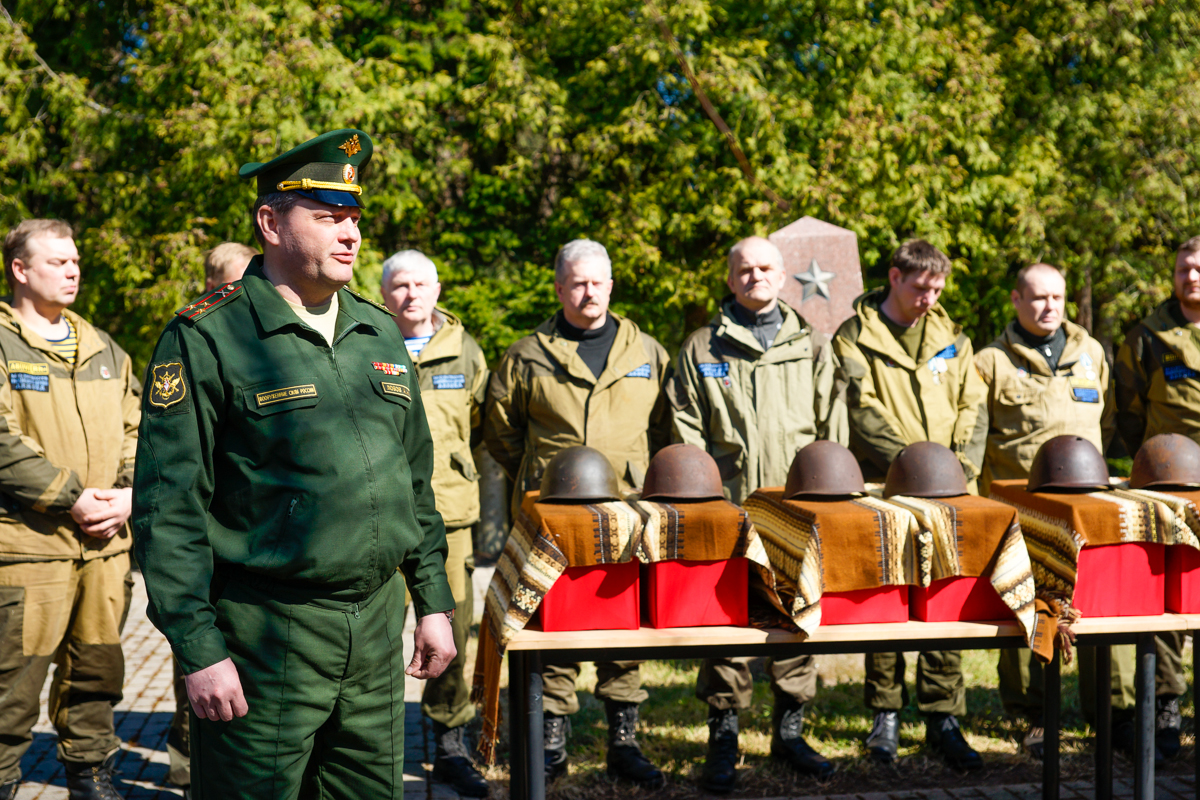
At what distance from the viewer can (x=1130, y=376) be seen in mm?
5195

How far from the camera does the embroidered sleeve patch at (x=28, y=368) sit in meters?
3.97

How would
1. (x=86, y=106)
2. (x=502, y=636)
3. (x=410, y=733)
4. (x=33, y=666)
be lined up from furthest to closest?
(x=86, y=106) → (x=410, y=733) → (x=33, y=666) → (x=502, y=636)

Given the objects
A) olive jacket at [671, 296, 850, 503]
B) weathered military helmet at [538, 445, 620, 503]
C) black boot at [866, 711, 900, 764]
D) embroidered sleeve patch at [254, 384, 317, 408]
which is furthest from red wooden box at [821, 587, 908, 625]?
embroidered sleeve patch at [254, 384, 317, 408]

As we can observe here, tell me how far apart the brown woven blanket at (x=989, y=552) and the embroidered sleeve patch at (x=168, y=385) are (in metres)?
2.15

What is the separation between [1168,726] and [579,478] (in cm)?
323

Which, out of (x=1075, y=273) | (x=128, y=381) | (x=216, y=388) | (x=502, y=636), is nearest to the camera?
(x=216, y=388)

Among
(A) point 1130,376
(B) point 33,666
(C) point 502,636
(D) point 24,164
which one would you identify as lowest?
(B) point 33,666

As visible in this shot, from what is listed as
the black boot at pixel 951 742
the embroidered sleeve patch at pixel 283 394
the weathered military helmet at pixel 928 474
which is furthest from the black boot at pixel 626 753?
the embroidered sleeve patch at pixel 283 394

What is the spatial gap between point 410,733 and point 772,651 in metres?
2.55

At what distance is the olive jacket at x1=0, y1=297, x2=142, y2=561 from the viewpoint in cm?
388

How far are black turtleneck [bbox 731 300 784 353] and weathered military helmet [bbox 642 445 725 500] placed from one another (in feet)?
4.58

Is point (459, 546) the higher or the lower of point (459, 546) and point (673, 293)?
the lower

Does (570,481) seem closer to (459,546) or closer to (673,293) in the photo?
(459,546)

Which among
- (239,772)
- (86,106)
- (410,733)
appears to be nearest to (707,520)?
(239,772)
